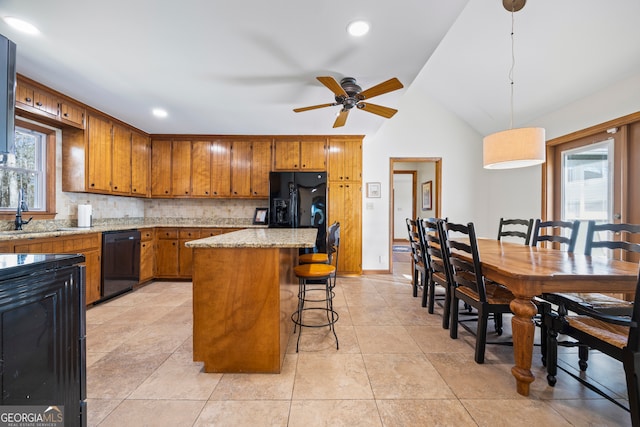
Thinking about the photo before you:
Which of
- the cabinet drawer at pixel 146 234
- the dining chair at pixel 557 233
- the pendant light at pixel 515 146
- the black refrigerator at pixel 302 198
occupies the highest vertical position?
the pendant light at pixel 515 146

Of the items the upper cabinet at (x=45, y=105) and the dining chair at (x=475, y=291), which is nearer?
the dining chair at (x=475, y=291)

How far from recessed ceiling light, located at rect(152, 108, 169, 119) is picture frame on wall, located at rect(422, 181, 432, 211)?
6206mm

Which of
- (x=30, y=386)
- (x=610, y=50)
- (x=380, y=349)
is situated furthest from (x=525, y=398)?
(x=610, y=50)

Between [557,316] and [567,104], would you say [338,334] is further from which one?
[567,104]

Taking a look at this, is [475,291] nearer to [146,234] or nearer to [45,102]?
[146,234]

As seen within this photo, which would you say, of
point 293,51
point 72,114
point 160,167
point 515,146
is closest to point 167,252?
point 160,167

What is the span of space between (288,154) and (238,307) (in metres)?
3.11

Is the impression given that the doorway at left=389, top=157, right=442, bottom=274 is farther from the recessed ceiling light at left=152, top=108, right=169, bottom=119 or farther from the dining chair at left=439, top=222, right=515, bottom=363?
the recessed ceiling light at left=152, top=108, right=169, bottom=119

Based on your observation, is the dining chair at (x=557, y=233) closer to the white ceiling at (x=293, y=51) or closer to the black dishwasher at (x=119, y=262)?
the white ceiling at (x=293, y=51)

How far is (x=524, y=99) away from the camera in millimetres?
3439

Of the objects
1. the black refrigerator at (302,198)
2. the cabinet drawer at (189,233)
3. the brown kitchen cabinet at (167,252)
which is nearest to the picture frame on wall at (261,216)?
the black refrigerator at (302,198)

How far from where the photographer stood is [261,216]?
15.0 ft

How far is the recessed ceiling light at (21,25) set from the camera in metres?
1.74

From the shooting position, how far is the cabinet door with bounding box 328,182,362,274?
14.3 feet
